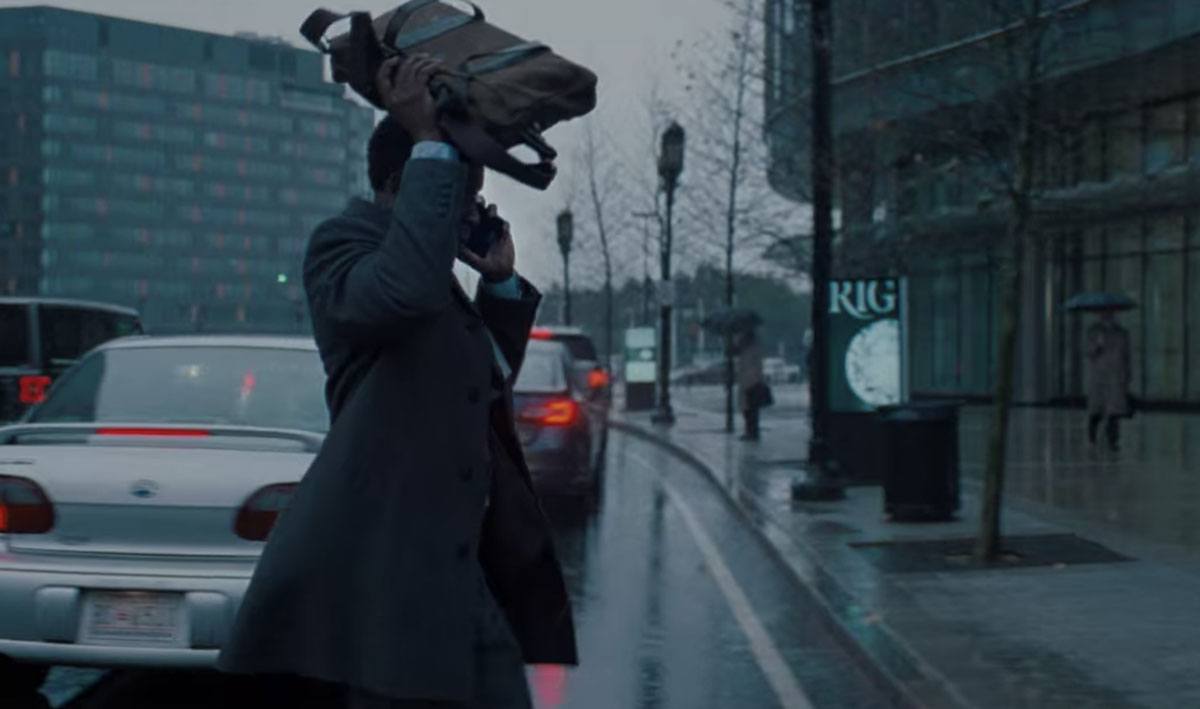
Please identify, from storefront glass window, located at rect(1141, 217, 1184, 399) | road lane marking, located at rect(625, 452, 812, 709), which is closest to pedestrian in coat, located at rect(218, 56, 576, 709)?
road lane marking, located at rect(625, 452, 812, 709)

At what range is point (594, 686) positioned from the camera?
22.4 ft

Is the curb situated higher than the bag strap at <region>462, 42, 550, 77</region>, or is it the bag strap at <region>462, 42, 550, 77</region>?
the bag strap at <region>462, 42, 550, 77</region>

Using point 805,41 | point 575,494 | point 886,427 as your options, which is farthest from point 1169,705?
point 805,41

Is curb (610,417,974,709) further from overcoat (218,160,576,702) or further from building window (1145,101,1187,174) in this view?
building window (1145,101,1187,174)

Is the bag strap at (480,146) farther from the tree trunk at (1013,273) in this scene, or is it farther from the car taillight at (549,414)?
the car taillight at (549,414)

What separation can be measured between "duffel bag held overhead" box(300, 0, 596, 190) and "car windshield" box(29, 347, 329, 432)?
3926mm

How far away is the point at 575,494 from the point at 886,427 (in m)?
3.15

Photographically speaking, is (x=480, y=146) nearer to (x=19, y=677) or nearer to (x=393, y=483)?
(x=393, y=483)

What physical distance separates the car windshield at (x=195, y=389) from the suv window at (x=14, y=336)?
10910 millimetres

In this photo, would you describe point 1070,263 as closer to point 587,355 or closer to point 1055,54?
point 587,355

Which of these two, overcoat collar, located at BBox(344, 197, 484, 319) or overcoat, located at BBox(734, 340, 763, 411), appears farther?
Result: overcoat, located at BBox(734, 340, 763, 411)

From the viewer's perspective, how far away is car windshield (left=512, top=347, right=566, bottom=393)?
13695 mm

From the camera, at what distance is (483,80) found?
8.45 ft

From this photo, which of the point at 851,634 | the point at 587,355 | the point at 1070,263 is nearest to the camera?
the point at 851,634
